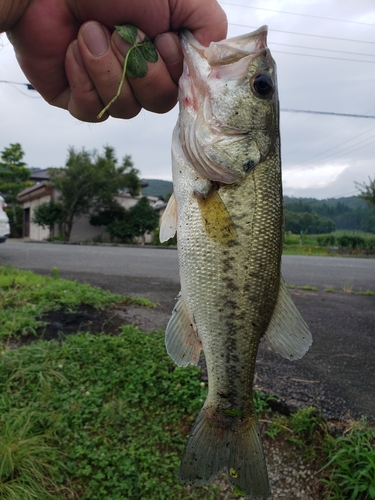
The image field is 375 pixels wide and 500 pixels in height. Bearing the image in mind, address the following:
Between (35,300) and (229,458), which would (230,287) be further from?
(35,300)

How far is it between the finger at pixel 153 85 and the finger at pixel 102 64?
1.0 inches

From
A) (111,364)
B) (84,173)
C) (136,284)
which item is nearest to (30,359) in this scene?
(111,364)

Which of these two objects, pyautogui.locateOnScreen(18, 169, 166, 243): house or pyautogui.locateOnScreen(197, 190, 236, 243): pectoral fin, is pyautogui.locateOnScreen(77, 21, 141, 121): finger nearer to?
pyautogui.locateOnScreen(197, 190, 236, 243): pectoral fin

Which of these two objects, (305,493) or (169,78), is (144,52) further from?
(305,493)

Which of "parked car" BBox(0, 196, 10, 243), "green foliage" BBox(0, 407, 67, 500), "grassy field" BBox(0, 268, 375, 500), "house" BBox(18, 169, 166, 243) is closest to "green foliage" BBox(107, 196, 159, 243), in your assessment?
"house" BBox(18, 169, 166, 243)

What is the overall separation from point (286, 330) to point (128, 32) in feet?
4.59

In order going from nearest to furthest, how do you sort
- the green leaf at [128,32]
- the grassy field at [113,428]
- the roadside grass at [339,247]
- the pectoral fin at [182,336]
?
the green leaf at [128,32]
the pectoral fin at [182,336]
the grassy field at [113,428]
the roadside grass at [339,247]

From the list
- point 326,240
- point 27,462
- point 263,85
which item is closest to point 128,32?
point 263,85

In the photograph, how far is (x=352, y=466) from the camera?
2.71 metres

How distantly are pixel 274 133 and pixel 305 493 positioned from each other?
2.42 m

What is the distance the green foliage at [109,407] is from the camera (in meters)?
2.82

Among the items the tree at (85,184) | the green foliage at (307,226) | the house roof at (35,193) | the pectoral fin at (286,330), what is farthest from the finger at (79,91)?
the green foliage at (307,226)

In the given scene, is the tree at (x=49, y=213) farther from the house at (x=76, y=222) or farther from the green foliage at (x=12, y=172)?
the green foliage at (x=12, y=172)

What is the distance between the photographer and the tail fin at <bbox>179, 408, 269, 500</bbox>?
1.67 m
